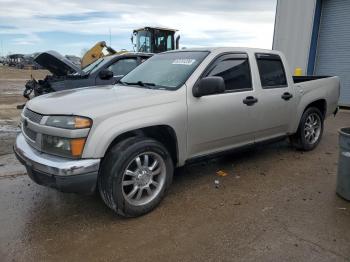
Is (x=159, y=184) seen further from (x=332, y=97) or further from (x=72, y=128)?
(x=332, y=97)

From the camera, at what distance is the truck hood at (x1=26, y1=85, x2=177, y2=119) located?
3.47 m

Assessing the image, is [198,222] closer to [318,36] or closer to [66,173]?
[66,173]

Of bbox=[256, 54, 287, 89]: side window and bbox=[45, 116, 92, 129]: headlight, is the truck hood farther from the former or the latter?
bbox=[256, 54, 287, 89]: side window

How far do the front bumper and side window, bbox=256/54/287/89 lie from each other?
2965 mm

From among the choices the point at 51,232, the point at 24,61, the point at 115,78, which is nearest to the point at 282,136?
the point at 51,232

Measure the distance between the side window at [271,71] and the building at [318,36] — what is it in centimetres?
727

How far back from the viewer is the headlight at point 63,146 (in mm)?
3291

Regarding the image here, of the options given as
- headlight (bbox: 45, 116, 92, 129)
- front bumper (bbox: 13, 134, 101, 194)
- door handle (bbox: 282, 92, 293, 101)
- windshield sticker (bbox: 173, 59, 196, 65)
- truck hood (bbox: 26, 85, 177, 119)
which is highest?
windshield sticker (bbox: 173, 59, 196, 65)

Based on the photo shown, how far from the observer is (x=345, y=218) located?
12.3 feet

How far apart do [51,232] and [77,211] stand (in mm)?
481

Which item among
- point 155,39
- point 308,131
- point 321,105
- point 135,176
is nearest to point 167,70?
point 135,176

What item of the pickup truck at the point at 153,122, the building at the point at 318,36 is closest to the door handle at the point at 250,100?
the pickup truck at the point at 153,122

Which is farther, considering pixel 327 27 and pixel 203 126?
pixel 327 27

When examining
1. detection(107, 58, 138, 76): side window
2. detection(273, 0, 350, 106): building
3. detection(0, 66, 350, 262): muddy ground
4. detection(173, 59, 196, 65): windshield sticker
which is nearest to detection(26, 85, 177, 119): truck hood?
detection(173, 59, 196, 65): windshield sticker
